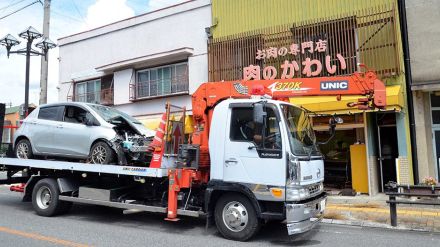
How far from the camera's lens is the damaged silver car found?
941cm

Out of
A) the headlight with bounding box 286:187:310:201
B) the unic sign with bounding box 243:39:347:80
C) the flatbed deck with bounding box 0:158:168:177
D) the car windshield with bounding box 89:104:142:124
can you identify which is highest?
the unic sign with bounding box 243:39:347:80

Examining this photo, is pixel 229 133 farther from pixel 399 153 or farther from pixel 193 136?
pixel 399 153

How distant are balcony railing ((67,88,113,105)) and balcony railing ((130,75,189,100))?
1.65 metres

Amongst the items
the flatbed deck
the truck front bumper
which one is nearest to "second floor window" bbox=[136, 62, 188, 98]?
the flatbed deck

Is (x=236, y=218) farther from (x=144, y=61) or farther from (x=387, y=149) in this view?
(x=144, y=61)

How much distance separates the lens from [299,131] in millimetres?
7703

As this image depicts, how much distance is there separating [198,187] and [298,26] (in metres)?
8.74

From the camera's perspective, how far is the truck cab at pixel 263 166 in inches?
278

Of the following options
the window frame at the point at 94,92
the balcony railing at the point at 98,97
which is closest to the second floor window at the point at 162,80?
the balcony railing at the point at 98,97

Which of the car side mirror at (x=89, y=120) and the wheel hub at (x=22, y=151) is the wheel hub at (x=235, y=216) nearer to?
the car side mirror at (x=89, y=120)

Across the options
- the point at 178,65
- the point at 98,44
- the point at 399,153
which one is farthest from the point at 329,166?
the point at 98,44

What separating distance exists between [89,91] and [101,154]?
1376 cm

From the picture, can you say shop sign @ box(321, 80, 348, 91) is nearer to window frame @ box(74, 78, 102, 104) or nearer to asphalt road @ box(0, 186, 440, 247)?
asphalt road @ box(0, 186, 440, 247)

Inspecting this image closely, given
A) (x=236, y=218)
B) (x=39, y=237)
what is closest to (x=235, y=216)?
(x=236, y=218)
